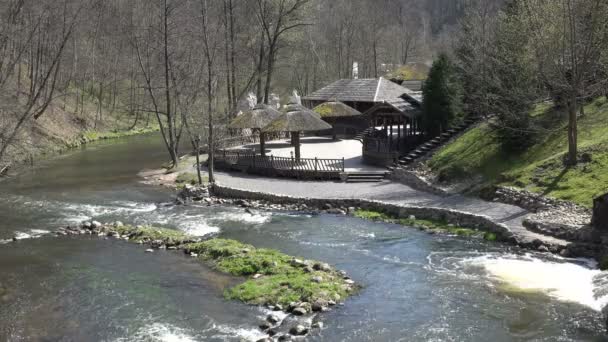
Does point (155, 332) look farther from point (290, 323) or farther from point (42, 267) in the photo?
point (42, 267)

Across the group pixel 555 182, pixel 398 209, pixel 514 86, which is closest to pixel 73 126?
pixel 398 209

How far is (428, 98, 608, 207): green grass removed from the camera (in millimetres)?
23438

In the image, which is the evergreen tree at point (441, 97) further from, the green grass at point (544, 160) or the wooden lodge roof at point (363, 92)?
the wooden lodge roof at point (363, 92)

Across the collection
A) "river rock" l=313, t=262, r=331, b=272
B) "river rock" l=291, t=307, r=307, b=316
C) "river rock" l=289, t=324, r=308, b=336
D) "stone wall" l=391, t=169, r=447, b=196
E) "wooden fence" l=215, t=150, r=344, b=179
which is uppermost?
"wooden fence" l=215, t=150, r=344, b=179

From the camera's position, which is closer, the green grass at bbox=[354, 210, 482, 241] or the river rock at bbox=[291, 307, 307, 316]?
the river rock at bbox=[291, 307, 307, 316]

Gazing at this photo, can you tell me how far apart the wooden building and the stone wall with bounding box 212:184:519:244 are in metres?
6.76

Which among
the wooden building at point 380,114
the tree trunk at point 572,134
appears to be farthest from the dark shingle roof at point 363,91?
the tree trunk at point 572,134

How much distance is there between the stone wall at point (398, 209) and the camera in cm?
2231

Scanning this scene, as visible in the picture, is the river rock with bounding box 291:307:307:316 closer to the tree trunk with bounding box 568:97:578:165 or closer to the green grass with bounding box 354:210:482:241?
the green grass with bounding box 354:210:482:241

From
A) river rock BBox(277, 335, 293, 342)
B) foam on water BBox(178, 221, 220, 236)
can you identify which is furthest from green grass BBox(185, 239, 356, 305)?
foam on water BBox(178, 221, 220, 236)

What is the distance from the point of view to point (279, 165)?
3409 centimetres

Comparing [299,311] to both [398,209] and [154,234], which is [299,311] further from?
[398,209]

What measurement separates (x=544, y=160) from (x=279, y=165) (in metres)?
13.9

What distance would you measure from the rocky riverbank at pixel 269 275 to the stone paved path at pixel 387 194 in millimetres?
7113
